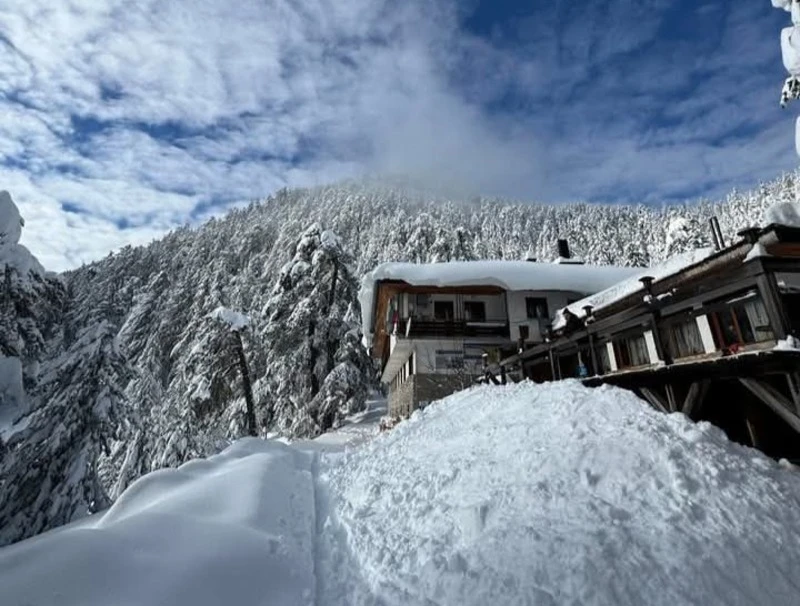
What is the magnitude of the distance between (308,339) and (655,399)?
856 inches

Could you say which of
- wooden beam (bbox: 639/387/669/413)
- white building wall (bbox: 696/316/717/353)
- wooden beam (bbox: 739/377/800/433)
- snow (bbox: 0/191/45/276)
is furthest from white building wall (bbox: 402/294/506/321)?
wooden beam (bbox: 739/377/800/433)

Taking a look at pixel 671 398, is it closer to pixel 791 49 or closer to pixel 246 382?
pixel 791 49

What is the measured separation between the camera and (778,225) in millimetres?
7977

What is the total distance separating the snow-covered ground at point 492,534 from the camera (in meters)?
3.84

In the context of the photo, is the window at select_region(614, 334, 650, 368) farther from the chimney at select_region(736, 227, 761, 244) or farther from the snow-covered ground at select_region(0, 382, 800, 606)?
the snow-covered ground at select_region(0, 382, 800, 606)

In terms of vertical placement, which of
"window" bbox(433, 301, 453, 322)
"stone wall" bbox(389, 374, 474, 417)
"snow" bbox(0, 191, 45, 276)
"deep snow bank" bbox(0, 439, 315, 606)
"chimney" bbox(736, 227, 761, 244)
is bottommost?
"deep snow bank" bbox(0, 439, 315, 606)

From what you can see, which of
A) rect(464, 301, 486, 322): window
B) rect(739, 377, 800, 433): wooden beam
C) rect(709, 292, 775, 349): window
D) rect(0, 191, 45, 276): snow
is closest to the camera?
rect(739, 377, 800, 433): wooden beam

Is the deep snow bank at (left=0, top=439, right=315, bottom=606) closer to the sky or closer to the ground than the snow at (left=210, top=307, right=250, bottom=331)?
closer to the ground

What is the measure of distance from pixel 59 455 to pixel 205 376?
40.9 ft

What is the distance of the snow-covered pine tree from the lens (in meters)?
26.1

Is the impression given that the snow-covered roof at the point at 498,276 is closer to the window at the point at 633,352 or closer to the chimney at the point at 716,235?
the chimney at the point at 716,235

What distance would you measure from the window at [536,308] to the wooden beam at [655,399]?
17992 millimetres

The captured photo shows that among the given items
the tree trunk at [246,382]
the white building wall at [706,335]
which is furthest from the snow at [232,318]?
the white building wall at [706,335]

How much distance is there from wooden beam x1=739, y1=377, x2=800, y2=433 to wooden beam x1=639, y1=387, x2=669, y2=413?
1667 mm
